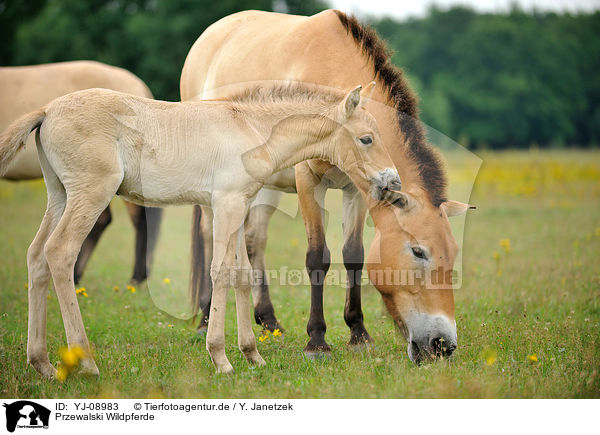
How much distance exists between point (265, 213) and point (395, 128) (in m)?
2.25

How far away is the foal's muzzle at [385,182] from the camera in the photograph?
4.40 m

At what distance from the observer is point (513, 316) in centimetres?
591

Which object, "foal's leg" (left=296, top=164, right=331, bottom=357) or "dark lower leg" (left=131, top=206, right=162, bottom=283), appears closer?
"foal's leg" (left=296, top=164, right=331, bottom=357)

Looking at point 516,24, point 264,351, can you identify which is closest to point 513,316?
point 264,351

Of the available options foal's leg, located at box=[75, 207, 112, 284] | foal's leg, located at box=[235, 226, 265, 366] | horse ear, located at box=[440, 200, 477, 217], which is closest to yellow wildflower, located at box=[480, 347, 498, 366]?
horse ear, located at box=[440, 200, 477, 217]

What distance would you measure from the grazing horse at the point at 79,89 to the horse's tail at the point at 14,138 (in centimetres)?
378

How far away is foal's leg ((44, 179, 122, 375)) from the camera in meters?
3.99

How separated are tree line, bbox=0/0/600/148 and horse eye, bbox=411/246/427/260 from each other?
12.3 metres

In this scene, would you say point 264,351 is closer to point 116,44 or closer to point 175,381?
point 175,381

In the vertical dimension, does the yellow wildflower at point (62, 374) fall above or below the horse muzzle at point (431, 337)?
below

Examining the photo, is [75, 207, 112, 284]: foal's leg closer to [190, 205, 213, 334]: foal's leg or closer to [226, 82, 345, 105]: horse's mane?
[190, 205, 213, 334]: foal's leg

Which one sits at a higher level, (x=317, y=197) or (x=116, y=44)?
(x=317, y=197)

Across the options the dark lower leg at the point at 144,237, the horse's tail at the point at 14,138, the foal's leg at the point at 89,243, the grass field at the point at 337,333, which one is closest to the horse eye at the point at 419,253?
the grass field at the point at 337,333

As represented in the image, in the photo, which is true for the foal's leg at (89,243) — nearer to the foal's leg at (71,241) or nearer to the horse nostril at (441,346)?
the foal's leg at (71,241)
